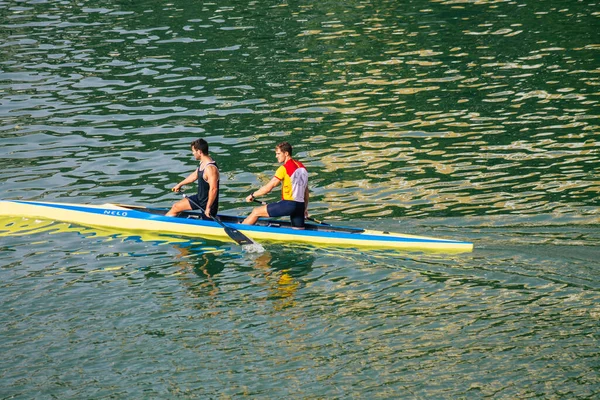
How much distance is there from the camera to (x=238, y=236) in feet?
56.6

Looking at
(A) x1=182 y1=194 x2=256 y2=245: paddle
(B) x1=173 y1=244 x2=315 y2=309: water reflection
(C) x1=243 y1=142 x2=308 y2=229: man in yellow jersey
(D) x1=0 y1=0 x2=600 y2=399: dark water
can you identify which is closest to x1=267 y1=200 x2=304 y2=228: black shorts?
(C) x1=243 y1=142 x2=308 y2=229: man in yellow jersey

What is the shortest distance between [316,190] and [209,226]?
10.5ft

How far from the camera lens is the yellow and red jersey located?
56.2ft

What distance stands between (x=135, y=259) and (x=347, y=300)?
14.3ft

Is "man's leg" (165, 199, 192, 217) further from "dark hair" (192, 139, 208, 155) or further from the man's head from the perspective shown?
the man's head

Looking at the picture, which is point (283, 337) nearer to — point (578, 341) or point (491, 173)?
point (578, 341)

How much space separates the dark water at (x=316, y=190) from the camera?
12414 mm

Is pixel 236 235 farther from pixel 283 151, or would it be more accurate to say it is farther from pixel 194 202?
pixel 283 151

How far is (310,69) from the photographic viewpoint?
28.7 meters

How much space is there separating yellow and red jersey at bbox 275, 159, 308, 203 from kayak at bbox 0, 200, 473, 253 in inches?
26.6

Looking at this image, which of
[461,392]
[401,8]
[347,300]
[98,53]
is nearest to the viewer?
[461,392]

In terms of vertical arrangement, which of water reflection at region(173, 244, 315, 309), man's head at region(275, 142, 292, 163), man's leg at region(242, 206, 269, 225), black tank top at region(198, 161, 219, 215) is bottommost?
water reflection at region(173, 244, 315, 309)

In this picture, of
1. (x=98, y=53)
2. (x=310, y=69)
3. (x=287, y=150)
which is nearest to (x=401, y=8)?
(x=310, y=69)

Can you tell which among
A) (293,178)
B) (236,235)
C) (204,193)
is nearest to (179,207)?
(204,193)
